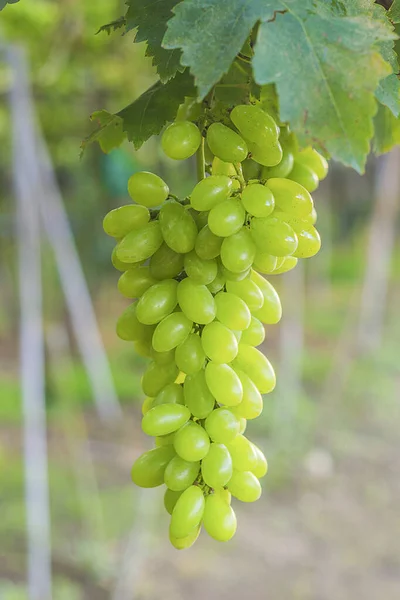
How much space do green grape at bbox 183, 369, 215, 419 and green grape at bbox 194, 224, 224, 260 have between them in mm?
91

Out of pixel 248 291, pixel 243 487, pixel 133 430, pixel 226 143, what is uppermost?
pixel 226 143

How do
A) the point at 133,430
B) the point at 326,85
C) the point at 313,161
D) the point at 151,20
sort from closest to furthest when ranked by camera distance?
the point at 326,85, the point at 151,20, the point at 313,161, the point at 133,430

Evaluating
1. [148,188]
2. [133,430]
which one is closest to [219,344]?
[148,188]

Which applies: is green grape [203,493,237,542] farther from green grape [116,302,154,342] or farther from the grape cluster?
green grape [116,302,154,342]

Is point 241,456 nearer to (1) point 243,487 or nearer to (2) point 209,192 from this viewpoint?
(1) point 243,487

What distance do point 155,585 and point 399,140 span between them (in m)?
2.49

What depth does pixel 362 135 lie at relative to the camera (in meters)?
0.33

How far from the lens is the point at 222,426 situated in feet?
1.53

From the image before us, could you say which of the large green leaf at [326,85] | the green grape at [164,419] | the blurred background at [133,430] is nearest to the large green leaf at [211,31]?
the large green leaf at [326,85]

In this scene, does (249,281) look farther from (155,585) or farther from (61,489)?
(61,489)

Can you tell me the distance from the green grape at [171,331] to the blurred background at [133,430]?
179 cm

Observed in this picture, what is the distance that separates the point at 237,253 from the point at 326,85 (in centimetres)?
13

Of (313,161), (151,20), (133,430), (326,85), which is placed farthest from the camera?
(133,430)

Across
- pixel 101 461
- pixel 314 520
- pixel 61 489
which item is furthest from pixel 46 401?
pixel 314 520
